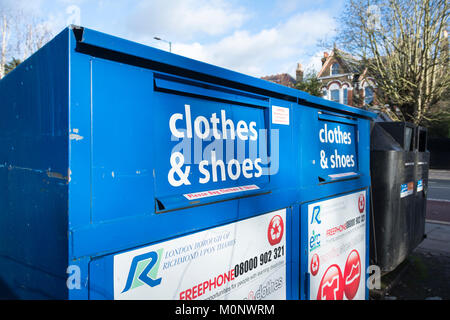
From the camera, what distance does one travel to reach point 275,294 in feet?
6.79

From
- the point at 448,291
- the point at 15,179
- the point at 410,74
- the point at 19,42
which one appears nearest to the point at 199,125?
the point at 15,179

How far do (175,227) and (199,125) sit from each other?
50 centimetres

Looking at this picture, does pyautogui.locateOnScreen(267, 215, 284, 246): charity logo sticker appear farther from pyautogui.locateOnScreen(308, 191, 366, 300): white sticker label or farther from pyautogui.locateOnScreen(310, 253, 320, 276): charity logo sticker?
pyautogui.locateOnScreen(310, 253, 320, 276): charity logo sticker

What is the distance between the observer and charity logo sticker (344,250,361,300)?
2.92 meters

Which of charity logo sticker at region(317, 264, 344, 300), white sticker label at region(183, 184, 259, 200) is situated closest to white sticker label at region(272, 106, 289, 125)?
white sticker label at region(183, 184, 259, 200)

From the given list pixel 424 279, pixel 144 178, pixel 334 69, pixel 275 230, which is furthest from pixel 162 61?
pixel 334 69

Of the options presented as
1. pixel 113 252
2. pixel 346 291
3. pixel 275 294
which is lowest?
pixel 346 291

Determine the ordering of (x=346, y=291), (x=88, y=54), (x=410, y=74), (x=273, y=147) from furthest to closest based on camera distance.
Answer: (x=410, y=74) < (x=346, y=291) < (x=273, y=147) < (x=88, y=54)

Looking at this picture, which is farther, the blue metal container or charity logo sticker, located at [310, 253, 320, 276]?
charity logo sticker, located at [310, 253, 320, 276]

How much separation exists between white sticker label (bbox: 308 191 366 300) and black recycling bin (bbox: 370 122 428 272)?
0.51 m

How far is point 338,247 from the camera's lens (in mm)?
2771

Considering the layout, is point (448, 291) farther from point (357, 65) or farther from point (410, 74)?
point (357, 65)

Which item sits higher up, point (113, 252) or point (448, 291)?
point (113, 252)

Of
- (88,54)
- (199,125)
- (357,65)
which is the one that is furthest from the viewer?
(357,65)
